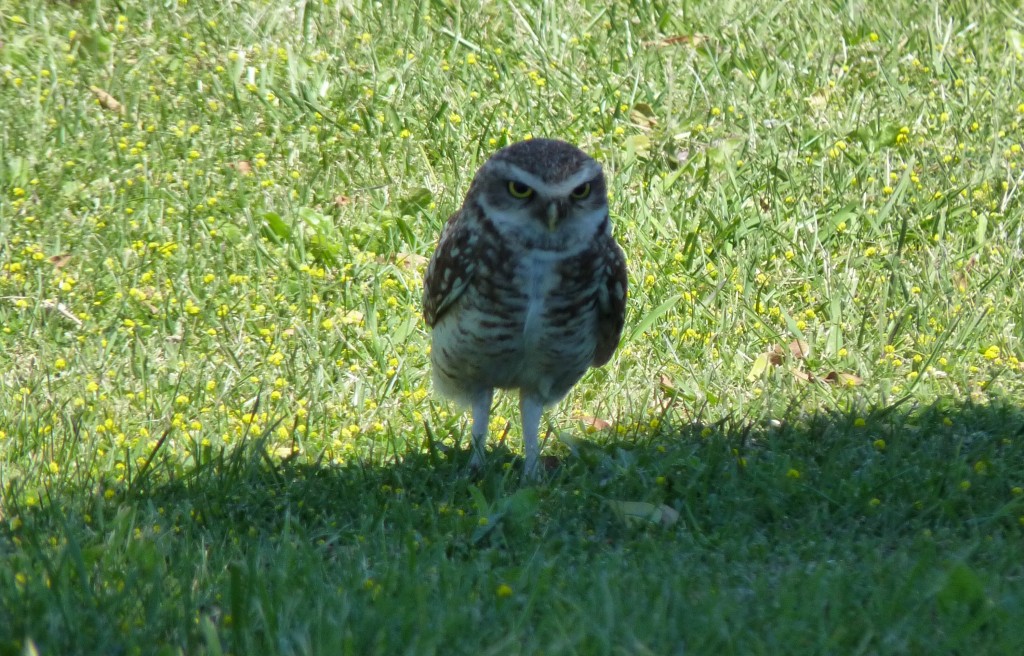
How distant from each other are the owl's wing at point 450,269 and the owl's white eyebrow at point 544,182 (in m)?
0.35

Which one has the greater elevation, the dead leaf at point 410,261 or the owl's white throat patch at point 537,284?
the owl's white throat patch at point 537,284

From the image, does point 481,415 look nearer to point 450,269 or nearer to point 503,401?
point 450,269

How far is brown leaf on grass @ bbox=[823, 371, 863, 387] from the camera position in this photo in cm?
648

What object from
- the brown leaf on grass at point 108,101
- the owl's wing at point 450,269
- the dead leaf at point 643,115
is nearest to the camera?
the owl's wing at point 450,269

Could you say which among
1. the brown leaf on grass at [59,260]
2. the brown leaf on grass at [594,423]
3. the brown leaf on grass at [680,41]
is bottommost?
the brown leaf on grass at [59,260]

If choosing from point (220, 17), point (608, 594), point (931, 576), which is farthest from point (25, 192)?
point (931, 576)

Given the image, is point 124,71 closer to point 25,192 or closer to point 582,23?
point 25,192

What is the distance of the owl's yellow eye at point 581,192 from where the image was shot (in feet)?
16.3

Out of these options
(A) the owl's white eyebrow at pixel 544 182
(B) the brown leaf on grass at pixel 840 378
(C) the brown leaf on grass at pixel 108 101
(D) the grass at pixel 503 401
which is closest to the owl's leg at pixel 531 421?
(D) the grass at pixel 503 401

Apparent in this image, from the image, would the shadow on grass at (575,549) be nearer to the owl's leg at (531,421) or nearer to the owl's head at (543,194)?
the owl's leg at (531,421)

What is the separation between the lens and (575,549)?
466cm

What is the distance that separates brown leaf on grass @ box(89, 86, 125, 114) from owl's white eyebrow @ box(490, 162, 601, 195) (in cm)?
428

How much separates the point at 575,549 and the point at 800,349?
255 centimetres

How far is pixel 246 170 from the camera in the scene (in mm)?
8078
